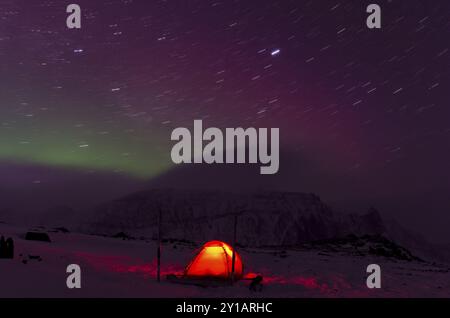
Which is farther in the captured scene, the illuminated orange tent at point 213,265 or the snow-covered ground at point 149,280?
the illuminated orange tent at point 213,265

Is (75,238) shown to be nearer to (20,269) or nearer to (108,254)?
(108,254)

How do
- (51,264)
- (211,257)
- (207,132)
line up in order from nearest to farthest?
(51,264)
(211,257)
(207,132)

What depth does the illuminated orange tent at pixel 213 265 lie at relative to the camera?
2069 centimetres

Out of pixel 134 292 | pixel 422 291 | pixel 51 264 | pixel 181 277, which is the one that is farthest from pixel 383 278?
pixel 51 264

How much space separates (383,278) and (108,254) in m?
14.1

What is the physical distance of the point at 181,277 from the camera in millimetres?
20375

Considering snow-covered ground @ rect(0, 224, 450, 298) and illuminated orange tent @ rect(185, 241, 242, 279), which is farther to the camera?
illuminated orange tent @ rect(185, 241, 242, 279)

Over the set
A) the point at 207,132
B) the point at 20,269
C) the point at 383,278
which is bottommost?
the point at 383,278

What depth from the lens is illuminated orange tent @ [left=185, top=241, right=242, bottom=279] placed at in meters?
20.7

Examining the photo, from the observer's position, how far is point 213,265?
68.6ft

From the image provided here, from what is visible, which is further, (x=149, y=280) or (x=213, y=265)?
(x=213, y=265)

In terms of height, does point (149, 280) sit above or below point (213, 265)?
below
